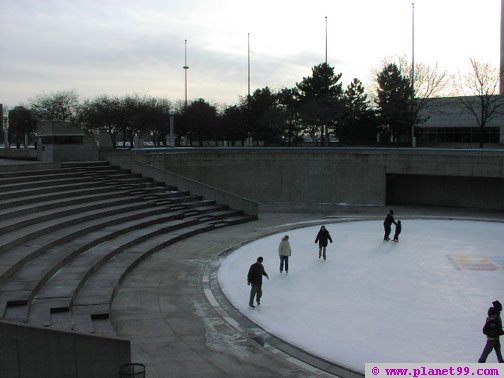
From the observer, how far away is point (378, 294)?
46.6 feet

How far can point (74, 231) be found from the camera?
17.7m

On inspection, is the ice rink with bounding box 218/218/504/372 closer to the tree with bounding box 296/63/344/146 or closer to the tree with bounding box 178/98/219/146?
the tree with bounding box 296/63/344/146

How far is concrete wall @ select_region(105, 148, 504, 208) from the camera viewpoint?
111 feet

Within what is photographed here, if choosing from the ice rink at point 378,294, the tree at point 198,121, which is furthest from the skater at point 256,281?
the tree at point 198,121

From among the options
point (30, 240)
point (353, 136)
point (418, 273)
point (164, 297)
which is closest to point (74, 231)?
point (30, 240)

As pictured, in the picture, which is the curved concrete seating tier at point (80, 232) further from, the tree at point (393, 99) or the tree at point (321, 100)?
the tree at point (393, 99)

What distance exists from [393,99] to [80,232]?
43.1 meters

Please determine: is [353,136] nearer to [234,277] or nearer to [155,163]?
[155,163]

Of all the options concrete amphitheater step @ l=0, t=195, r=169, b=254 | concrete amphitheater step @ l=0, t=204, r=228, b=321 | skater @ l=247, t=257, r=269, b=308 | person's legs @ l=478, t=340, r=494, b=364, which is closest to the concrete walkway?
skater @ l=247, t=257, r=269, b=308

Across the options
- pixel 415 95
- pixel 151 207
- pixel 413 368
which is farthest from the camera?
pixel 415 95

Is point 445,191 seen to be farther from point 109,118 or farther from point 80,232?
point 109,118

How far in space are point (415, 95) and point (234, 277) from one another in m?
44.7

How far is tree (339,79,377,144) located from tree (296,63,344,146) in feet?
3.71

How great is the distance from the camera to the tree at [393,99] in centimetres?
5350
